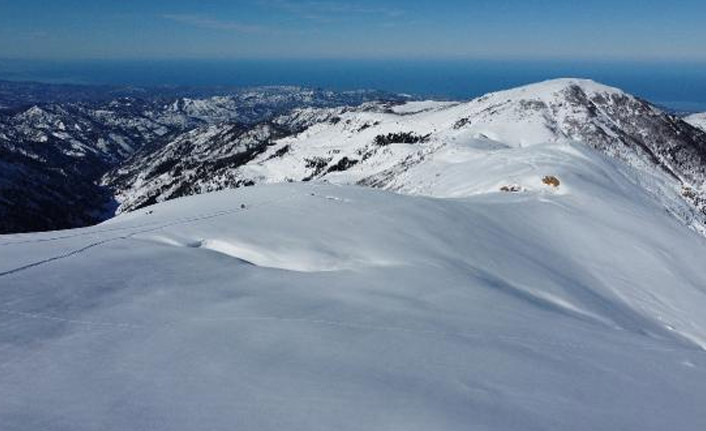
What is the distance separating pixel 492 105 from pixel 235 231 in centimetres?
10515

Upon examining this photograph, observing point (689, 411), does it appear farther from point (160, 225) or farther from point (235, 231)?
point (160, 225)

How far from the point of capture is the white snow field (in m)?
6.84

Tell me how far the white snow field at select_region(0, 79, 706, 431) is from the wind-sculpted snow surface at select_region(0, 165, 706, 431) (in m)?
0.05

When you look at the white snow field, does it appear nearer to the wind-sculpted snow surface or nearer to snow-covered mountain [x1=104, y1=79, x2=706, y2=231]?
the wind-sculpted snow surface

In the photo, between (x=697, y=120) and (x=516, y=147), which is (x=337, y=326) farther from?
(x=697, y=120)

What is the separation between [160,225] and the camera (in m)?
17.0

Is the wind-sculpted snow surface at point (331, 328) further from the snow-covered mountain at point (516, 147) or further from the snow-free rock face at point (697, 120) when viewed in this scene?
the snow-free rock face at point (697, 120)

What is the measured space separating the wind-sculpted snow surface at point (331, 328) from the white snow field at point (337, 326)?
0.15 feet

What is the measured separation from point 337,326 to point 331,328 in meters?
0.16

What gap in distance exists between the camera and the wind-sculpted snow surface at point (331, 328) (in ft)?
22.4

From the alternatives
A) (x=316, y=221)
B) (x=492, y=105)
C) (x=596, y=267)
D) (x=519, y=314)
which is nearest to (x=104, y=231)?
(x=316, y=221)

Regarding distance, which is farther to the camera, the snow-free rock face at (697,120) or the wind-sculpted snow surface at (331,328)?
the snow-free rock face at (697,120)

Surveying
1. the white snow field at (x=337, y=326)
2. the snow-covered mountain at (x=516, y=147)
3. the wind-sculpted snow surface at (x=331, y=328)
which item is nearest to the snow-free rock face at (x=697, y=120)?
the snow-covered mountain at (x=516, y=147)

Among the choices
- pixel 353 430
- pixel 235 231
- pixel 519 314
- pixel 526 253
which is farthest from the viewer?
pixel 526 253
